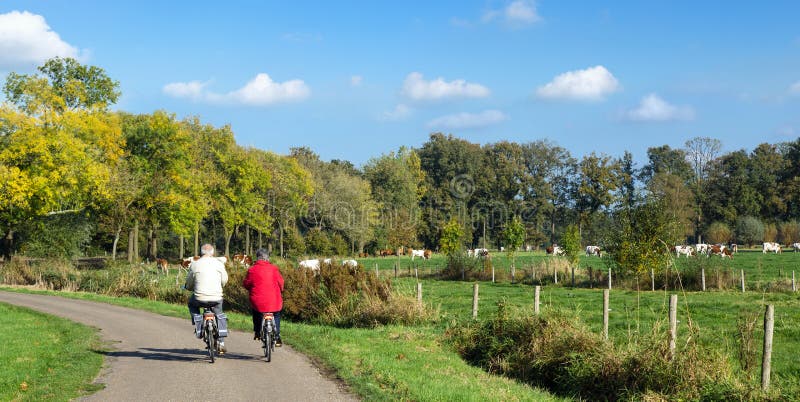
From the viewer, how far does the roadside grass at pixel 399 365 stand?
11.0 m

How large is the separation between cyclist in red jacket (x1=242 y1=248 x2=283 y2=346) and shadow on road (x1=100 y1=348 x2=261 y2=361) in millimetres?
761

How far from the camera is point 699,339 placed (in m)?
12.9

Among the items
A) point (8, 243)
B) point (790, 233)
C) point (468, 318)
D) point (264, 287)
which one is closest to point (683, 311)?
point (468, 318)

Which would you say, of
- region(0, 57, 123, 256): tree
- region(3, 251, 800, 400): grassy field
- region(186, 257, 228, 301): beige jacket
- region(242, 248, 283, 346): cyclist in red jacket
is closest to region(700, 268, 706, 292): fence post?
region(3, 251, 800, 400): grassy field

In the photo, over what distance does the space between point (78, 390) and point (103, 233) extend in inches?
2987

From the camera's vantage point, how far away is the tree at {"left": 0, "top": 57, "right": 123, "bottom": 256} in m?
46.4

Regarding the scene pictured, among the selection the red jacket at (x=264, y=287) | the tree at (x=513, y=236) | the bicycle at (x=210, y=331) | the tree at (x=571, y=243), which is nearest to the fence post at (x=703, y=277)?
the tree at (x=571, y=243)

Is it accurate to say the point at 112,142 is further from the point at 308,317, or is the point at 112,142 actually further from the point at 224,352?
the point at 224,352

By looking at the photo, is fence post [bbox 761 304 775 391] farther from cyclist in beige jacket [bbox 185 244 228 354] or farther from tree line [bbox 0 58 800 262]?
tree line [bbox 0 58 800 262]

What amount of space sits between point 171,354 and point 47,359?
244cm

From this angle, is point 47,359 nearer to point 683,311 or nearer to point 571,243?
point 683,311

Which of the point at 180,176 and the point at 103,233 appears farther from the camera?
the point at 103,233

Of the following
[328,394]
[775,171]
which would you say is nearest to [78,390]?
[328,394]

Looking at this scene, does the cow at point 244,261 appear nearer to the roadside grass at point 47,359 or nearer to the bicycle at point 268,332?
the roadside grass at point 47,359
